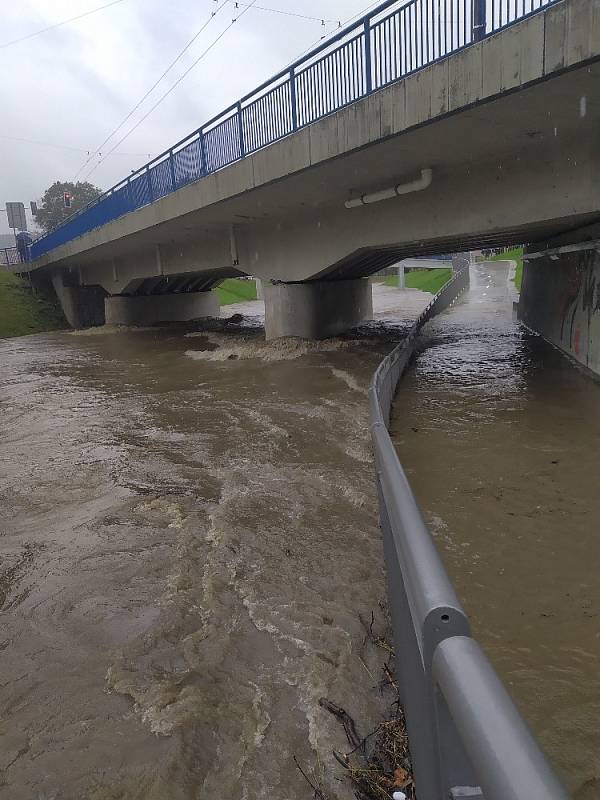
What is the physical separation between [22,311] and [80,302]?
3383mm

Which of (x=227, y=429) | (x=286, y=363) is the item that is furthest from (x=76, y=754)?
(x=286, y=363)

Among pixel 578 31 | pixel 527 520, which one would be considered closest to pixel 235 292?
pixel 578 31

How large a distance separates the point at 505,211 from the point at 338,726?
9762 millimetres

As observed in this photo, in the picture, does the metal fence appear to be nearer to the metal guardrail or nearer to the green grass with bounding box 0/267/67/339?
the green grass with bounding box 0/267/67/339

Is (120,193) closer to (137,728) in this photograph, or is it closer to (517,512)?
(517,512)

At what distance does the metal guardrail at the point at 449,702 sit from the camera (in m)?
1.00

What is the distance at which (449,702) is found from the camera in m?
1.26

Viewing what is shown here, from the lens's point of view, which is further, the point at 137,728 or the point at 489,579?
the point at 489,579

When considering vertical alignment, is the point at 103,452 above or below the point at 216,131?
below

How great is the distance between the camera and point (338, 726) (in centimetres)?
284

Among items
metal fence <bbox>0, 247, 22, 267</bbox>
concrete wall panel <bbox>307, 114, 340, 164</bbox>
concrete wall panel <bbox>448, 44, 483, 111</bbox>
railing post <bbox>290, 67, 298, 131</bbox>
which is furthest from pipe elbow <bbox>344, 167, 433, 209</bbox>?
metal fence <bbox>0, 247, 22, 267</bbox>

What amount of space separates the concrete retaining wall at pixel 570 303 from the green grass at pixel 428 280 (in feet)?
97.6

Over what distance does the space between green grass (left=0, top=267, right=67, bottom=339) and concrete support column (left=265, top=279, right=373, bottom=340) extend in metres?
19.5

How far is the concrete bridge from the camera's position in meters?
7.03
